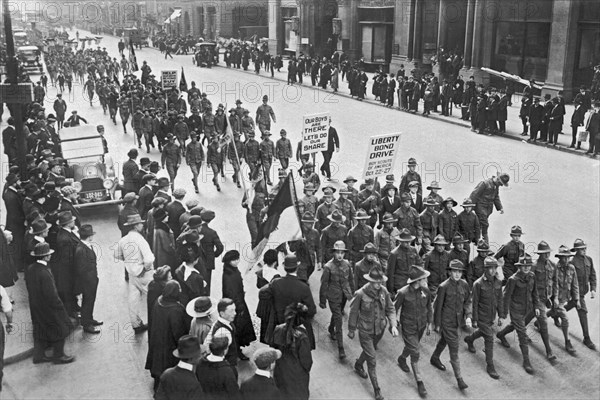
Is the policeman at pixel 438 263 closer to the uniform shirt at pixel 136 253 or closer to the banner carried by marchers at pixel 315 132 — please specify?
the uniform shirt at pixel 136 253

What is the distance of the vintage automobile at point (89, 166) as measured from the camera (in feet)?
50.6

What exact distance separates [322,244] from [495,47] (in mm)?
24432

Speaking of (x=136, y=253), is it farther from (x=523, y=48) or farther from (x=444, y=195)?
(x=523, y=48)

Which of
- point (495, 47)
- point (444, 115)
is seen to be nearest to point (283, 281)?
point (444, 115)

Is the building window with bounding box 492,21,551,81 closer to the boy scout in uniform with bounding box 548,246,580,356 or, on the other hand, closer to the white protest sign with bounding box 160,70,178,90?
the white protest sign with bounding box 160,70,178,90

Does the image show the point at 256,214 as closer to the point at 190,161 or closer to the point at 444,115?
the point at 190,161

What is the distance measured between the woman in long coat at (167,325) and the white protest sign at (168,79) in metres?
18.0

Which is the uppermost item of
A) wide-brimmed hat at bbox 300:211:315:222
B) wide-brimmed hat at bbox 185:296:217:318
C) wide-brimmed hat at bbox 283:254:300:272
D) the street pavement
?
wide-brimmed hat at bbox 283:254:300:272

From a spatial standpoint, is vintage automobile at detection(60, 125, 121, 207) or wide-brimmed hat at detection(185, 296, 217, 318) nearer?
wide-brimmed hat at detection(185, 296, 217, 318)

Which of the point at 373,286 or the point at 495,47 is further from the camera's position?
the point at 495,47

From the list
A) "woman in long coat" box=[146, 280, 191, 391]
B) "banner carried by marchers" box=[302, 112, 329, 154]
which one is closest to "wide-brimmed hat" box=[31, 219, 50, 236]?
"woman in long coat" box=[146, 280, 191, 391]

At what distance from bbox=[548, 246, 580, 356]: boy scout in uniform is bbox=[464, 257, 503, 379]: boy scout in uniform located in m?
1.03

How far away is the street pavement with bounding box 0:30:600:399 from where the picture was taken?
8.12 m

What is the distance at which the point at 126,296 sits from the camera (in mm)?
10867
